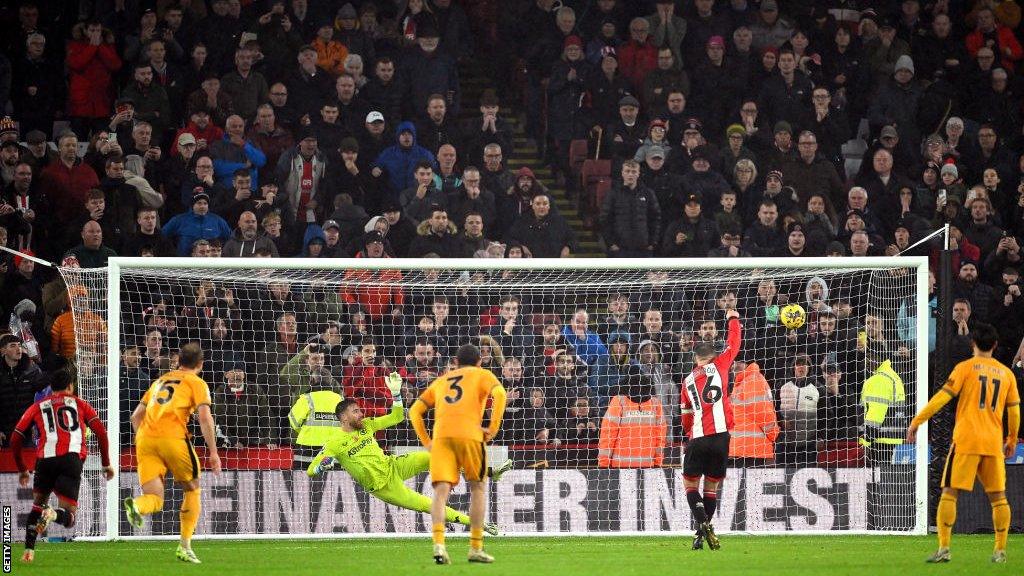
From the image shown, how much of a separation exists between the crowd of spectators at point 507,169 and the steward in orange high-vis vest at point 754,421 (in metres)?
0.22

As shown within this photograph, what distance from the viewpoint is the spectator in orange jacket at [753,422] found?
47.0ft

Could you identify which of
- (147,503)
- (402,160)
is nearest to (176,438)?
(147,503)

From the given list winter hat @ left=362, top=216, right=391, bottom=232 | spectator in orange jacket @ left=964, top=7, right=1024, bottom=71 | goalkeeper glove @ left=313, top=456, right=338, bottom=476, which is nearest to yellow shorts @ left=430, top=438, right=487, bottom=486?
goalkeeper glove @ left=313, top=456, right=338, bottom=476

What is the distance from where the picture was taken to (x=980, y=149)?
18922 millimetres

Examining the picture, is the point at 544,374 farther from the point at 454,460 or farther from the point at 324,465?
the point at 454,460

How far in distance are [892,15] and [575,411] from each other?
30.8 feet

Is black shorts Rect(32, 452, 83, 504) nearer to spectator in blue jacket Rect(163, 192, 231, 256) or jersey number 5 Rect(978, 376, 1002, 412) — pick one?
spectator in blue jacket Rect(163, 192, 231, 256)

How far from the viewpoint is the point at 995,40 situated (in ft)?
67.3

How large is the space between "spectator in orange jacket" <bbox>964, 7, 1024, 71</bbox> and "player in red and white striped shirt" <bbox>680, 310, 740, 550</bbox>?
10.3 meters

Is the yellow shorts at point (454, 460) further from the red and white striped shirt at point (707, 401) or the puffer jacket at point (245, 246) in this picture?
the puffer jacket at point (245, 246)

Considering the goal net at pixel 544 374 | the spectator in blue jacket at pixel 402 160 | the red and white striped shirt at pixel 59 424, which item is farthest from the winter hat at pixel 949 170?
the red and white striped shirt at pixel 59 424

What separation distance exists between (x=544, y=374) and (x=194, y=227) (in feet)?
14.2

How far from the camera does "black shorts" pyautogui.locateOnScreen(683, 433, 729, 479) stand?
12.1 m

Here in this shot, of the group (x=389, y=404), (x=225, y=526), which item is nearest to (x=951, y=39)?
(x=389, y=404)
